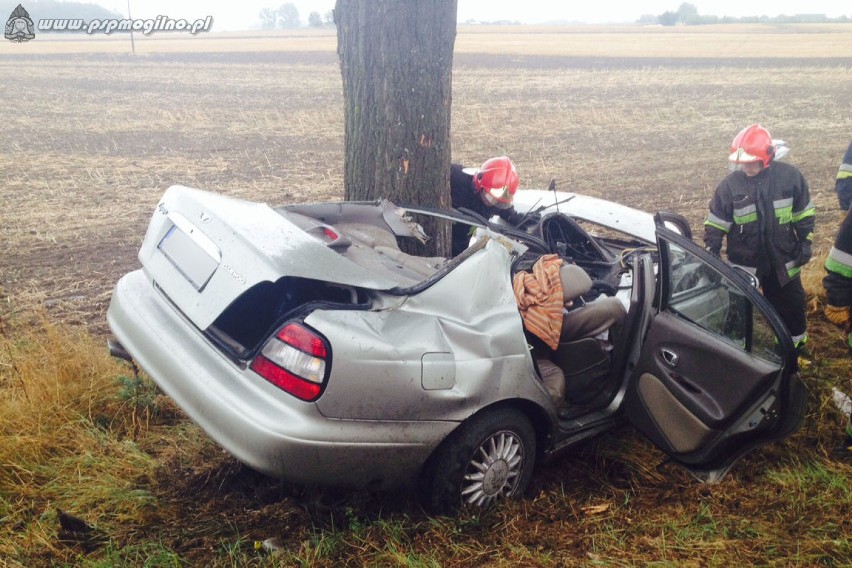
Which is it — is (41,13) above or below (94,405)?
above

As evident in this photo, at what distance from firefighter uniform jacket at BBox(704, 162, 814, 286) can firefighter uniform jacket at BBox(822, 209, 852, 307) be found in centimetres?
155

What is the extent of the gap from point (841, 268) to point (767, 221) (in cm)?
169

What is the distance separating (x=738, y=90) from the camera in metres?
26.5

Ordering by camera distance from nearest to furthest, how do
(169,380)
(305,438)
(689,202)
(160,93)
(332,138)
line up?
1. (305,438)
2. (169,380)
3. (689,202)
4. (332,138)
5. (160,93)

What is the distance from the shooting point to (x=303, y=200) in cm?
1107

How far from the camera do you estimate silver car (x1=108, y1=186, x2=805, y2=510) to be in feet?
9.20

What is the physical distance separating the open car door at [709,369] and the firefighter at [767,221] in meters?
2.14

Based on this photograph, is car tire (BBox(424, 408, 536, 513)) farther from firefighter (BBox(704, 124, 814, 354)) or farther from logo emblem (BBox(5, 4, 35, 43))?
logo emblem (BBox(5, 4, 35, 43))

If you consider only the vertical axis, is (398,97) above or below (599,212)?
above

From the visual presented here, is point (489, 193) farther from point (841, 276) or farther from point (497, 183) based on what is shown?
point (841, 276)

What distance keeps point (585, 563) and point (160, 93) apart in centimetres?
2681

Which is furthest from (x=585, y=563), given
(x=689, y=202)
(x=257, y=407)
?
(x=689, y=202)

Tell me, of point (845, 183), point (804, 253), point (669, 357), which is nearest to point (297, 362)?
point (669, 357)

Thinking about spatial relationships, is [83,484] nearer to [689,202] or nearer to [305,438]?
[305,438]
